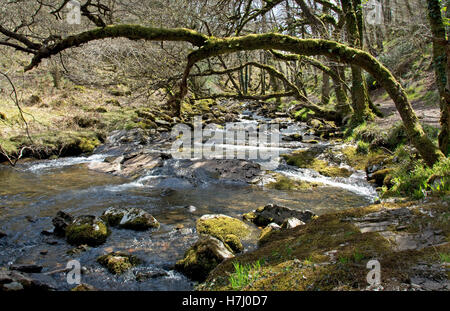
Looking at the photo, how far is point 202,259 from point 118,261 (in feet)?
4.02

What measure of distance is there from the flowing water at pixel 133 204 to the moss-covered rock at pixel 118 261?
3.7 inches

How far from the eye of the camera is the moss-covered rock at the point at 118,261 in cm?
405

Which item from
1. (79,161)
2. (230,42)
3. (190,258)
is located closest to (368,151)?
(230,42)

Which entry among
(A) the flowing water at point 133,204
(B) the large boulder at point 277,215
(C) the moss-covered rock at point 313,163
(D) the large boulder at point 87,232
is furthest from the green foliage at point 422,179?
(D) the large boulder at point 87,232

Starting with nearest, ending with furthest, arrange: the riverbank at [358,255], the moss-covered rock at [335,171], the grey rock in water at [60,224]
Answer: the riverbank at [358,255], the grey rock in water at [60,224], the moss-covered rock at [335,171]

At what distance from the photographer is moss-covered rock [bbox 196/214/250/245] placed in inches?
197

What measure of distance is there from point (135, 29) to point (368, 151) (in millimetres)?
8000

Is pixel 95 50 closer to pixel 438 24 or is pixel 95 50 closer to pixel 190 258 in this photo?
pixel 190 258

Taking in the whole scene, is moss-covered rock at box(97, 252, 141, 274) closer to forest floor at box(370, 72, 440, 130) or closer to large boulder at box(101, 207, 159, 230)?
large boulder at box(101, 207, 159, 230)

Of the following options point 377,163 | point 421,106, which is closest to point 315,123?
point 421,106

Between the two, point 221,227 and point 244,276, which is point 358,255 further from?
point 221,227

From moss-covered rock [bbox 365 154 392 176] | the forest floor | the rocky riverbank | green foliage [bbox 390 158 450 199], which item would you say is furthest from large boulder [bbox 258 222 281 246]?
the forest floor

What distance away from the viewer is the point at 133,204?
23.0 ft

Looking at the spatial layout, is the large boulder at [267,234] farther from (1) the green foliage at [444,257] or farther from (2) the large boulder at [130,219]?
→ (1) the green foliage at [444,257]
